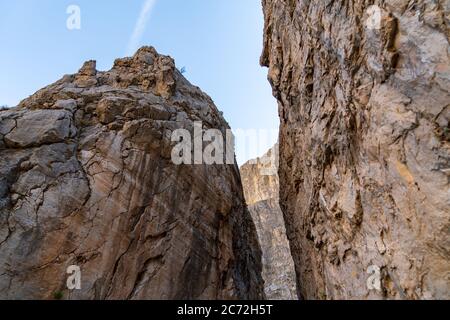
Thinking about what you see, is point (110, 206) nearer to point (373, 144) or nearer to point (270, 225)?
point (373, 144)

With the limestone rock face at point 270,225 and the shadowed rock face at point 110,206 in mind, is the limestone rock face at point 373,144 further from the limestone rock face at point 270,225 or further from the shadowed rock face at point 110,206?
the limestone rock face at point 270,225

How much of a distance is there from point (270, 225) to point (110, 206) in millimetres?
52949

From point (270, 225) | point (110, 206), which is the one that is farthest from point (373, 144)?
point (270, 225)

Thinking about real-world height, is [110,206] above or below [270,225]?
below

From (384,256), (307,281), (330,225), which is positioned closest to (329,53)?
(330,225)

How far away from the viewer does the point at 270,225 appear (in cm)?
6631

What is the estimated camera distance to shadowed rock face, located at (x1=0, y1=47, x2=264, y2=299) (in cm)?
1461

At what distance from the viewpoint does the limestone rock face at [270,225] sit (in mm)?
55875

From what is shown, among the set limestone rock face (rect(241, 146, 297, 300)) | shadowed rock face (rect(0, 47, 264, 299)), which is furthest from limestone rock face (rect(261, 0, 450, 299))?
limestone rock face (rect(241, 146, 297, 300))

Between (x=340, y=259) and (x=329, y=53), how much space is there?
8.62 m

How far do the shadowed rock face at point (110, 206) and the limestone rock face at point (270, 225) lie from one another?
37.9 meters

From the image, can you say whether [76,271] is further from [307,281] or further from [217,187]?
[307,281]

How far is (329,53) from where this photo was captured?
1567 centimetres

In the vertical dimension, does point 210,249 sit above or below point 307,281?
above
